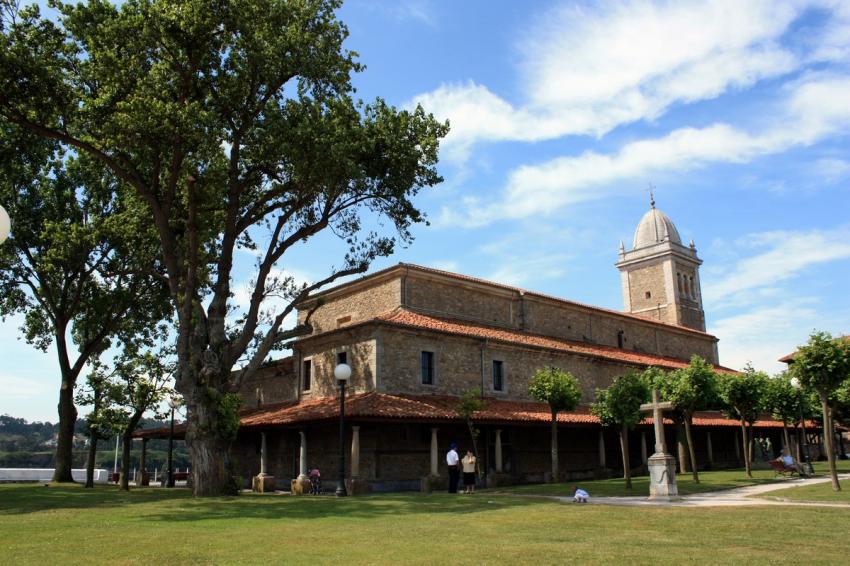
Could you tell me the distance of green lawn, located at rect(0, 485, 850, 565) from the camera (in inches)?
323

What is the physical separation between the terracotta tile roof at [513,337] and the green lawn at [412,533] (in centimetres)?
1196

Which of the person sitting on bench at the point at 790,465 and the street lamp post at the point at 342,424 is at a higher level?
the street lamp post at the point at 342,424

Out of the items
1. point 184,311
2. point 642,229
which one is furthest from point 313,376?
point 642,229

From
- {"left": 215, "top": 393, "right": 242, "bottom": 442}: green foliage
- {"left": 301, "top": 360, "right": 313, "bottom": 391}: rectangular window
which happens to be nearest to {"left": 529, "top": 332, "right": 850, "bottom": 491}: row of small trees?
{"left": 301, "top": 360, "right": 313, "bottom": 391}: rectangular window

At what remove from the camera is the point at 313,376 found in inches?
1148

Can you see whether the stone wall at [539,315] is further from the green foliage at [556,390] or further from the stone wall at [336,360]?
the green foliage at [556,390]

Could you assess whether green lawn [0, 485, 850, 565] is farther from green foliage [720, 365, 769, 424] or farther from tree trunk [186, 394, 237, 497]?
green foliage [720, 365, 769, 424]

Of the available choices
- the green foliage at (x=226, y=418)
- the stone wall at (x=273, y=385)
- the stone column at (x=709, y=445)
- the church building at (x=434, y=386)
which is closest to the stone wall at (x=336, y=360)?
the church building at (x=434, y=386)

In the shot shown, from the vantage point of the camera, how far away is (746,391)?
25672 mm

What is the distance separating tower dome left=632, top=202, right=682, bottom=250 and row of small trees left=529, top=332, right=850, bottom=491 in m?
27.8

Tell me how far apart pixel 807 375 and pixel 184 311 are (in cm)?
1841

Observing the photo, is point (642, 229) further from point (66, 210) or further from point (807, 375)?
point (66, 210)

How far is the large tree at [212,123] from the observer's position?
17828mm

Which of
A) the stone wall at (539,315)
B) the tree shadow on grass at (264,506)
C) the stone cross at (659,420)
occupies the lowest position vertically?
the tree shadow on grass at (264,506)
